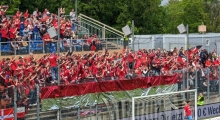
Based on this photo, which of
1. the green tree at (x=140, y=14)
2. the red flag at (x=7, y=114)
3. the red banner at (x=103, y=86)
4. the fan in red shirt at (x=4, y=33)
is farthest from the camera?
the green tree at (x=140, y=14)

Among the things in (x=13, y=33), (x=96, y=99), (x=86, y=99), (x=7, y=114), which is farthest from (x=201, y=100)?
(x=7, y=114)

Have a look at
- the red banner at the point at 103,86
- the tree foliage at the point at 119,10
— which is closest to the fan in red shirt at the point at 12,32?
the red banner at the point at 103,86

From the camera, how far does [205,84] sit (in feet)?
76.9

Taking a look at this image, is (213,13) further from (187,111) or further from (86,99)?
(86,99)

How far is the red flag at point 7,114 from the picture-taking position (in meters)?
16.1

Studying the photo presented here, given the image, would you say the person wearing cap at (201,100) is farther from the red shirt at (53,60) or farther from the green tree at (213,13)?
the green tree at (213,13)

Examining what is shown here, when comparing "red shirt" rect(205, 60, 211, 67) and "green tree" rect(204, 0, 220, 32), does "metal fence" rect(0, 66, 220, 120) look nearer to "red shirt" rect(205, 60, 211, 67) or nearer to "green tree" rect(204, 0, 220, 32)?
"red shirt" rect(205, 60, 211, 67)

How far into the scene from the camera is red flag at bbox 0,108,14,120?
16094mm

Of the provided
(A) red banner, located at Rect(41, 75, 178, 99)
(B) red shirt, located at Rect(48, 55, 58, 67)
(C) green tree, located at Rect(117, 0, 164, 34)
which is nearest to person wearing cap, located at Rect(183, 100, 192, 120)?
Result: (A) red banner, located at Rect(41, 75, 178, 99)

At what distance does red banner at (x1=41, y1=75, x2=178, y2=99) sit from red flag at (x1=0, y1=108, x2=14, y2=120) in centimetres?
135

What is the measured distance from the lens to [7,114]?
53.2 feet

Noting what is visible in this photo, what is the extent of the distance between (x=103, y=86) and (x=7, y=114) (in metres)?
4.60

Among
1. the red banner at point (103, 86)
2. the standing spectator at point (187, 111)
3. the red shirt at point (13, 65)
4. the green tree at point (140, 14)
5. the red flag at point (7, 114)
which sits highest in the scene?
the green tree at point (140, 14)

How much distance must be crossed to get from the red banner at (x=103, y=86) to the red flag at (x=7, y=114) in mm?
1354
